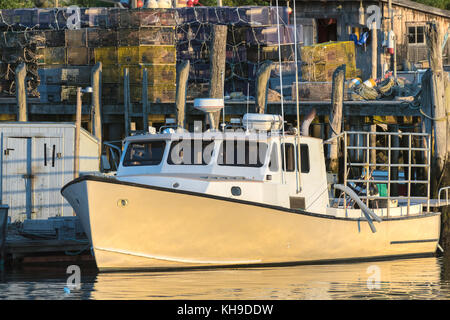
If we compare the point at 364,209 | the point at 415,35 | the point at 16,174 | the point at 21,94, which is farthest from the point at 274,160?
the point at 415,35

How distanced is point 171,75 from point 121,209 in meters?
12.3

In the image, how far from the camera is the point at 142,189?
579 inches

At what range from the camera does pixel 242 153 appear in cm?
1630

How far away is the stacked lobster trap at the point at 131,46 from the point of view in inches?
1054

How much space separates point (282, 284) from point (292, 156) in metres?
3.21

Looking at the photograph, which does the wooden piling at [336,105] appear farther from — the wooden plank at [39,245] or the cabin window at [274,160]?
the wooden plank at [39,245]

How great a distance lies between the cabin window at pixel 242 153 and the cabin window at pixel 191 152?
230 mm

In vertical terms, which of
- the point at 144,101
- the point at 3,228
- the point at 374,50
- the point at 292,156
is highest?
the point at 374,50

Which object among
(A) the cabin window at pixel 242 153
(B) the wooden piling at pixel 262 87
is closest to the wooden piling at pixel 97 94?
(B) the wooden piling at pixel 262 87

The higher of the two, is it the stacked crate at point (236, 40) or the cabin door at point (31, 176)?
the stacked crate at point (236, 40)

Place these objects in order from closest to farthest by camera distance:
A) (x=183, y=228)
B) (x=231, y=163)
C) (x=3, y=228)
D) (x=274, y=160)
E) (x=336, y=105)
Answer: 1. (x=183, y=228)
2. (x=231, y=163)
3. (x=274, y=160)
4. (x=3, y=228)
5. (x=336, y=105)

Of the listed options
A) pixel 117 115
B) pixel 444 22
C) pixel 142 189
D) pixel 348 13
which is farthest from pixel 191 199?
pixel 444 22

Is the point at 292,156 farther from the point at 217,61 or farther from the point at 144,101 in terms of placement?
the point at 144,101

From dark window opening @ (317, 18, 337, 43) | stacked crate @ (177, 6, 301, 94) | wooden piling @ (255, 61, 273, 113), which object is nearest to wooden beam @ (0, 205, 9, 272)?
wooden piling @ (255, 61, 273, 113)
